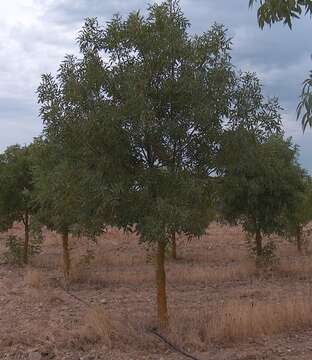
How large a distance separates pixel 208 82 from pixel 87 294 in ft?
28.0

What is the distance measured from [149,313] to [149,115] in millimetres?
4891

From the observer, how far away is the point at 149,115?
29.9ft

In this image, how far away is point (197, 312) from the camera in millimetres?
12219

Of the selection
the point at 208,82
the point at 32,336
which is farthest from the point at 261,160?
the point at 32,336

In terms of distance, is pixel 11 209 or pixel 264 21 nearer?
pixel 264 21

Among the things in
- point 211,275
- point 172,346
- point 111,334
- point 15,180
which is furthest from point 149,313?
point 15,180

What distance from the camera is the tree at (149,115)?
9.28 meters

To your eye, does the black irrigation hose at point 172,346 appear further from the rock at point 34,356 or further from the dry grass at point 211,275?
the dry grass at point 211,275

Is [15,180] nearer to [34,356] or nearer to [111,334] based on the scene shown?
[111,334]

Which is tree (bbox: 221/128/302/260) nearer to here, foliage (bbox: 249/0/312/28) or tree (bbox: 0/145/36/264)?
tree (bbox: 0/145/36/264)

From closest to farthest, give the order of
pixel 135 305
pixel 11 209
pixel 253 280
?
pixel 135 305 → pixel 253 280 → pixel 11 209

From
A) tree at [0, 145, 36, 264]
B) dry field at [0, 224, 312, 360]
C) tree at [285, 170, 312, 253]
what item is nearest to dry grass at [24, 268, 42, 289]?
dry field at [0, 224, 312, 360]

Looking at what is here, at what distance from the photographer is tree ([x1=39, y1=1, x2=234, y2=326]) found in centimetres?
928

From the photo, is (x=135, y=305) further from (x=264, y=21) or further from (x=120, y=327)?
(x=264, y=21)
